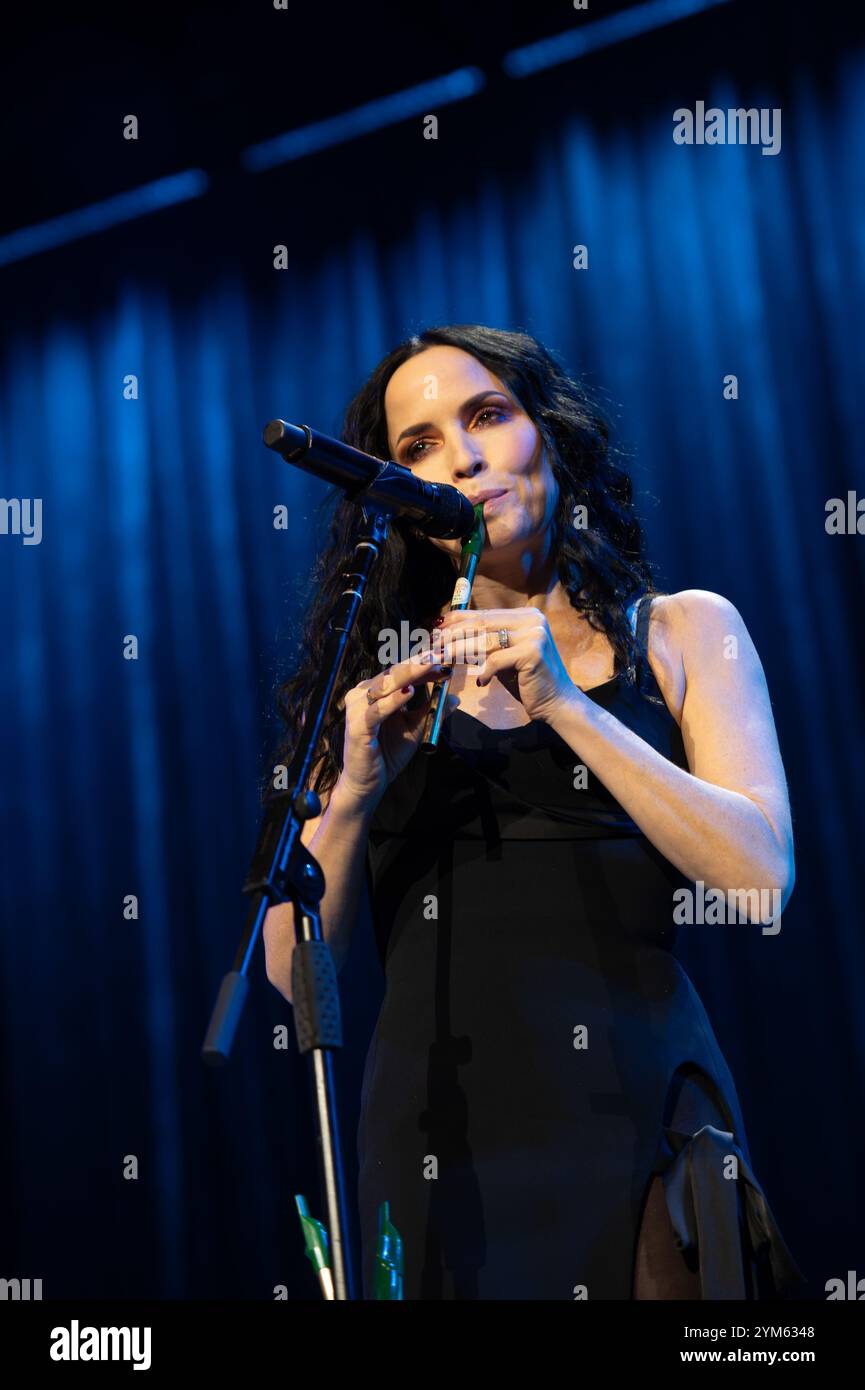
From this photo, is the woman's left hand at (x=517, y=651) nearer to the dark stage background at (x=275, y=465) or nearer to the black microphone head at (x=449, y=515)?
the black microphone head at (x=449, y=515)

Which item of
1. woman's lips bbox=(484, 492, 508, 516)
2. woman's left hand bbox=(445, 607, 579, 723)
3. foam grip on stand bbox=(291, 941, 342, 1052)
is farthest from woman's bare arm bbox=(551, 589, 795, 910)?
foam grip on stand bbox=(291, 941, 342, 1052)

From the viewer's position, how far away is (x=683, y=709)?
1595 mm

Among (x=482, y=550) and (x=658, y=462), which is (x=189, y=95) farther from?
(x=482, y=550)

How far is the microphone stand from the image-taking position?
0.96m

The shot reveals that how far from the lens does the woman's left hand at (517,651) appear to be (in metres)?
1.31

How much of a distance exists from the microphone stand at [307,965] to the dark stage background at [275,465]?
1.21 metres

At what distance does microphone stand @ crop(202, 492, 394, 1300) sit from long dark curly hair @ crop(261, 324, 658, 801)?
0.57 meters

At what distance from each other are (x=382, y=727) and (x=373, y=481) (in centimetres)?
28

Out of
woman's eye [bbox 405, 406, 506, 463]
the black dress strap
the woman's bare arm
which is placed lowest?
the woman's bare arm

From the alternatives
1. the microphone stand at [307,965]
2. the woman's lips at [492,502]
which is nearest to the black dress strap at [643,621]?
the woman's lips at [492,502]

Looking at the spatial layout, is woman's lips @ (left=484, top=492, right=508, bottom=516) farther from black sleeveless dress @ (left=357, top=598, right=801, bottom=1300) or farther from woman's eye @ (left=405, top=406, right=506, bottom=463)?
black sleeveless dress @ (left=357, top=598, right=801, bottom=1300)
